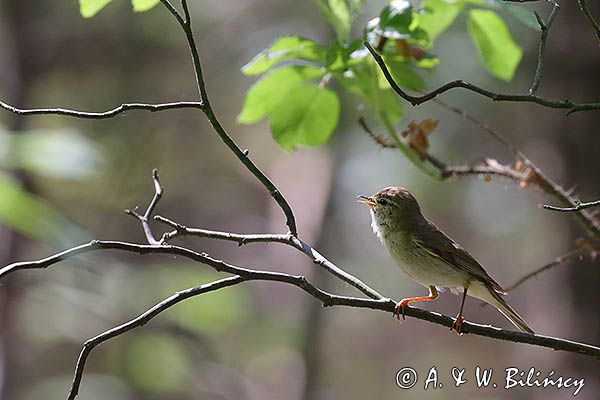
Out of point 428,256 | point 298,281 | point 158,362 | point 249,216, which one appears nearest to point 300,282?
point 298,281

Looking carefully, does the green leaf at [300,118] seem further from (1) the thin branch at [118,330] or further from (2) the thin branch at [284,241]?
(1) the thin branch at [118,330]

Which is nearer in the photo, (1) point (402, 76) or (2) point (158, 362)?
(1) point (402, 76)

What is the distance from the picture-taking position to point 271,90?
1.91m

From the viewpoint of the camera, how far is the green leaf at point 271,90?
1896 millimetres

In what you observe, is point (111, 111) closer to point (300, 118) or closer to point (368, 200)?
point (300, 118)

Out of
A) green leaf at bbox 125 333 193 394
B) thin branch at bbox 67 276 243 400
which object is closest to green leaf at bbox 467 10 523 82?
thin branch at bbox 67 276 243 400

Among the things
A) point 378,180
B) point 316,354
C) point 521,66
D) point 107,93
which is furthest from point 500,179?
point 107,93

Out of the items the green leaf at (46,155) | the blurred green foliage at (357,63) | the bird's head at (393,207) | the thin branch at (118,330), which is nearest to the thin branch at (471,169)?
the blurred green foliage at (357,63)

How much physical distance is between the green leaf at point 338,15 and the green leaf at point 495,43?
0.35 m

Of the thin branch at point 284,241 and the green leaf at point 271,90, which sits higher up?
the green leaf at point 271,90

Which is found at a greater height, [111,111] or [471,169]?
[471,169]

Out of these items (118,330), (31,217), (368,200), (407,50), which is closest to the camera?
(118,330)

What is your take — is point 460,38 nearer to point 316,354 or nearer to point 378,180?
point 378,180

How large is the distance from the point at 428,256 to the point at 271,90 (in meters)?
0.95
